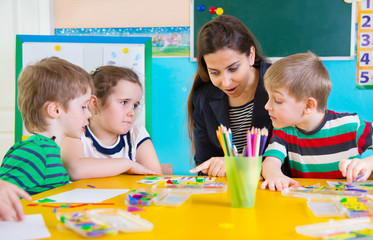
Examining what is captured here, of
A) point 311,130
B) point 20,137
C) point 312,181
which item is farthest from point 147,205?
point 20,137

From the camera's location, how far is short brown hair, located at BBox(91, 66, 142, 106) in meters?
1.52

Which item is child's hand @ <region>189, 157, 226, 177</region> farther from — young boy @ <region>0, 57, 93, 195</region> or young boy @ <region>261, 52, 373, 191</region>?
young boy @ <region>0, 57, 93, 195</region>

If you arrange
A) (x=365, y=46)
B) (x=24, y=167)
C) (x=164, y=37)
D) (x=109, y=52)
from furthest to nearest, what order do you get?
1. (x=164, y=37)
2. (x=365, y=46)
3. (x=109, y=52)
4. (x=24, y=167)

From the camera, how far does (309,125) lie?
132cm

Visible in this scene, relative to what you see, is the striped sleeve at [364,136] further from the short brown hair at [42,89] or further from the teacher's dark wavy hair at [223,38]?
the short brown hair at [42,89]

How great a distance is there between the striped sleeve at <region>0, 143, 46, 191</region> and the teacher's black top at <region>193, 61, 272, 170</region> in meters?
0.92

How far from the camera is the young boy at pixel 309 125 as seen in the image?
50.0 inches

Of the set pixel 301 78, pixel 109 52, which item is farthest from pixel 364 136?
A: pixel 109 52

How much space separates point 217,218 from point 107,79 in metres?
1.03

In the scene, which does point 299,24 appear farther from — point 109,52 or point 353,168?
point 353,168

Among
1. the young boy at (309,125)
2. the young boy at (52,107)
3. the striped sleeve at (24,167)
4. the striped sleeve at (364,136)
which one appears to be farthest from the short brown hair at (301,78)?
the striped sleeve at (24,167)

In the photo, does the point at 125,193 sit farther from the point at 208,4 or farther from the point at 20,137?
the point at 208,4

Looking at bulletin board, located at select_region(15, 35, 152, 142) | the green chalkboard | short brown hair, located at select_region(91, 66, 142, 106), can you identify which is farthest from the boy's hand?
the green chalkboard

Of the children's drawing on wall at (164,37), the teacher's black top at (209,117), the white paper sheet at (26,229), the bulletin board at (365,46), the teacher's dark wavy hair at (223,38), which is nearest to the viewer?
the white paper sheet at (26,229)
